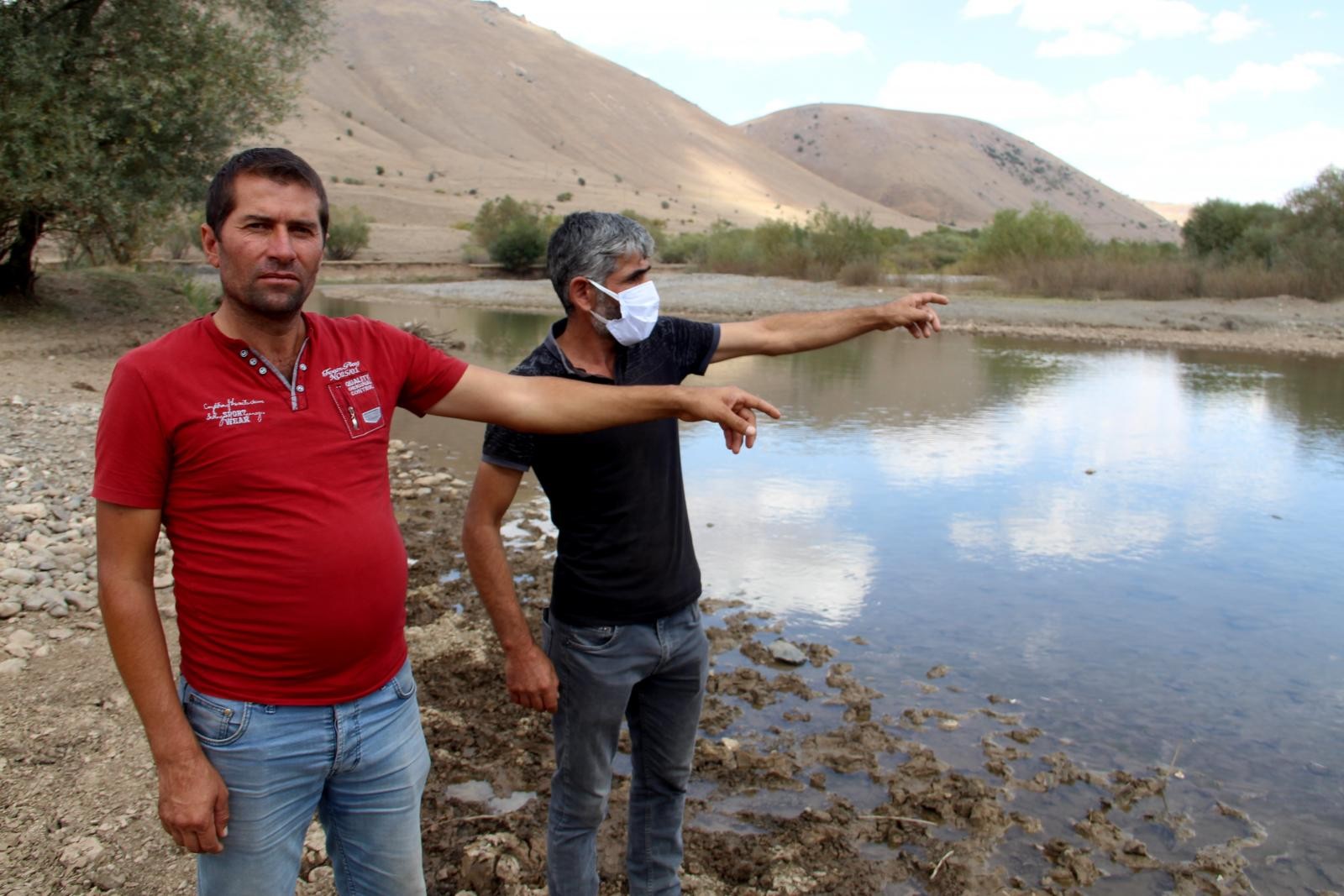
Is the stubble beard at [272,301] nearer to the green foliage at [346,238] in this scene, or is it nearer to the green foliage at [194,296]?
the green foliage at [194,296]

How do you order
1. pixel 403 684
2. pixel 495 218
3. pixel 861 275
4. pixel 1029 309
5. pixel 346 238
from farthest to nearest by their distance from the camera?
pixel 495 218 → pixel 346 238 → pixel 861 275 → pixel 1029 309 → pixel 403 684

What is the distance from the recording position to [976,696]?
554cm

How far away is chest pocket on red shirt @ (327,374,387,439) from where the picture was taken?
2.29 m

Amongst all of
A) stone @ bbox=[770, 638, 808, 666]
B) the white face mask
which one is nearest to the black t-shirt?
the white face mask

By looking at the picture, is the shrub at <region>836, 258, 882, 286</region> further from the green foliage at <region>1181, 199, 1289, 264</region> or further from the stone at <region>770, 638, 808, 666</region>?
the stone at <region>770, 638, 808, 666</region>

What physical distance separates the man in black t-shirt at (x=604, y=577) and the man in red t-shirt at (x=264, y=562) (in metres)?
0.64

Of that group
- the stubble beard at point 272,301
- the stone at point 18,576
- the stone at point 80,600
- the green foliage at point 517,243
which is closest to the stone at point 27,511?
the stone at point 18,576

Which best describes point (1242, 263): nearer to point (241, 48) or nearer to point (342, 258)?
point (241, 48)

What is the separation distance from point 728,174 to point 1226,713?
106 m

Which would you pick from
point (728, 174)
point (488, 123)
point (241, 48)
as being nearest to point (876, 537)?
point (241, 48)

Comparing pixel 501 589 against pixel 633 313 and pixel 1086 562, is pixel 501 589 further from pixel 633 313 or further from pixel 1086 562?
pixel 1086 562

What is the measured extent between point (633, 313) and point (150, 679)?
152 centimetres

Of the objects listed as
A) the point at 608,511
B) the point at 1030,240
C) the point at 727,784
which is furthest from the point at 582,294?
the point at 1030,240

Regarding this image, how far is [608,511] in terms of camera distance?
2.97 m
